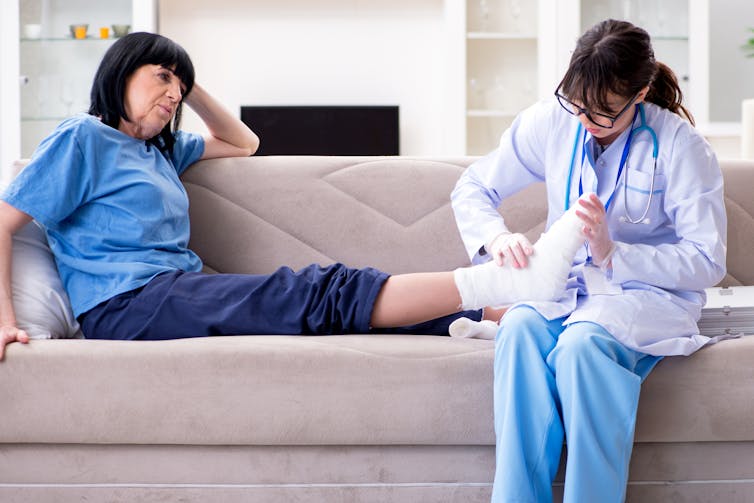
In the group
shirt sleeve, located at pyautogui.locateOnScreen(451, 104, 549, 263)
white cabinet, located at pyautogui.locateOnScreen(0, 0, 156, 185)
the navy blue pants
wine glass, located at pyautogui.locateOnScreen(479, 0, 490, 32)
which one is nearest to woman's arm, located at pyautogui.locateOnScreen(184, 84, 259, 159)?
the navy blue pants

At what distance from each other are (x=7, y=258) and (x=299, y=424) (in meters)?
0.66

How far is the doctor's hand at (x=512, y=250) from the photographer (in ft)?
5.00

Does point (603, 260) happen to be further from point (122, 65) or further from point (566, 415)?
point (122, 65)

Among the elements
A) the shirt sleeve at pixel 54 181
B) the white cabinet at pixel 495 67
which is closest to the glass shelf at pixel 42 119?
the white cabinet at pixel 495 67

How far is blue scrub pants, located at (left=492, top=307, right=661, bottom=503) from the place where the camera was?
129cm

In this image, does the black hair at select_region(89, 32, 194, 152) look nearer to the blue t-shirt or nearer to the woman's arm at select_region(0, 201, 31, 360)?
the blue t-shirt

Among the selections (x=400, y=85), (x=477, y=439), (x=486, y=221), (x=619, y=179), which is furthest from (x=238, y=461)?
(x=400, y=85)

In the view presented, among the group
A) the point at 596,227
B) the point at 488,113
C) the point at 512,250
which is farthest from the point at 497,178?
the point at 488,113

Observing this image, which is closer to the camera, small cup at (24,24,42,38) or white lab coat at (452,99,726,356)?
white lab coat at (452,99,726,356)

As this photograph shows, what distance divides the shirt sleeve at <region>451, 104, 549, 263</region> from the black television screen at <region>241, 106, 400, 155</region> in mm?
2974

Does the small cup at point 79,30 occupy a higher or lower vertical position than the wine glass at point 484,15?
lower

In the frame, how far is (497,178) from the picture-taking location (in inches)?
69.1

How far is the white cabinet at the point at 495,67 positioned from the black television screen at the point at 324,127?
40 cm

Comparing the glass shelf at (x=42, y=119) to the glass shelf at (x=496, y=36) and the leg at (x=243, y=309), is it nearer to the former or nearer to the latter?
the glass shelf at (x=496, y=36)
